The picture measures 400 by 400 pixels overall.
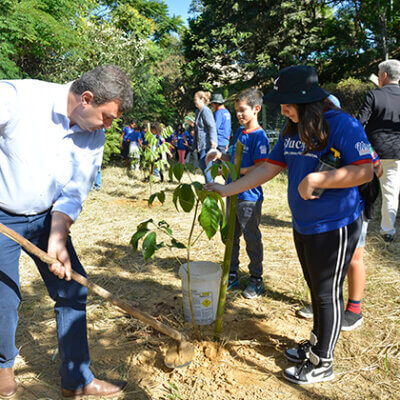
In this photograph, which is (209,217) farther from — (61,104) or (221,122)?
(221,122)

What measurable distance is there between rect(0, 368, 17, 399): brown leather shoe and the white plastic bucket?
120cm

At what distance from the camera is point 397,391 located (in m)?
1.96

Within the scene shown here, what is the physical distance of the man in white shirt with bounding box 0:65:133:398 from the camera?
5.32 ft

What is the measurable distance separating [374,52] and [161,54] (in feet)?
38.2

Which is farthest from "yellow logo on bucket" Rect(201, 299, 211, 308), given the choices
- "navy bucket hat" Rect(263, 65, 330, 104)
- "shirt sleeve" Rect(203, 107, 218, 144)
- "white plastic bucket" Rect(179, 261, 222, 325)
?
"shirt sleeve" Rect(203, 107, 218, 144)

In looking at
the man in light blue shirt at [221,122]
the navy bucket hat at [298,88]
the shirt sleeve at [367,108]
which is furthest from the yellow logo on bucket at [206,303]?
the man in light blue shirt at [221,122]

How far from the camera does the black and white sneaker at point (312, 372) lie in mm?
1988

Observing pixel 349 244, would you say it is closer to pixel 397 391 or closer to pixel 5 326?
pixel 397 391

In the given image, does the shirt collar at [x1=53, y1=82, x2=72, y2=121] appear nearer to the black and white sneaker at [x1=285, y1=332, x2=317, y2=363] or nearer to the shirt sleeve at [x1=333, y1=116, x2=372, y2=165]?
the shirt sleeve at [x1=333, y1=116, x2=372, y2=165]

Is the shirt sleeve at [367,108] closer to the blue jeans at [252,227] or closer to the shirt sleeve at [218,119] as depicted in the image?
the blue jeans at [252,227]

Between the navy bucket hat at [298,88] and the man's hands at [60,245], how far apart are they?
1218mm

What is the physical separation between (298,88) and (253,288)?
194cm

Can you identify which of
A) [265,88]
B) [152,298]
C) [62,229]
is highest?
[265,88]

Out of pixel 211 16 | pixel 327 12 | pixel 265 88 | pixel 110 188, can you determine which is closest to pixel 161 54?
pixel 211 16
